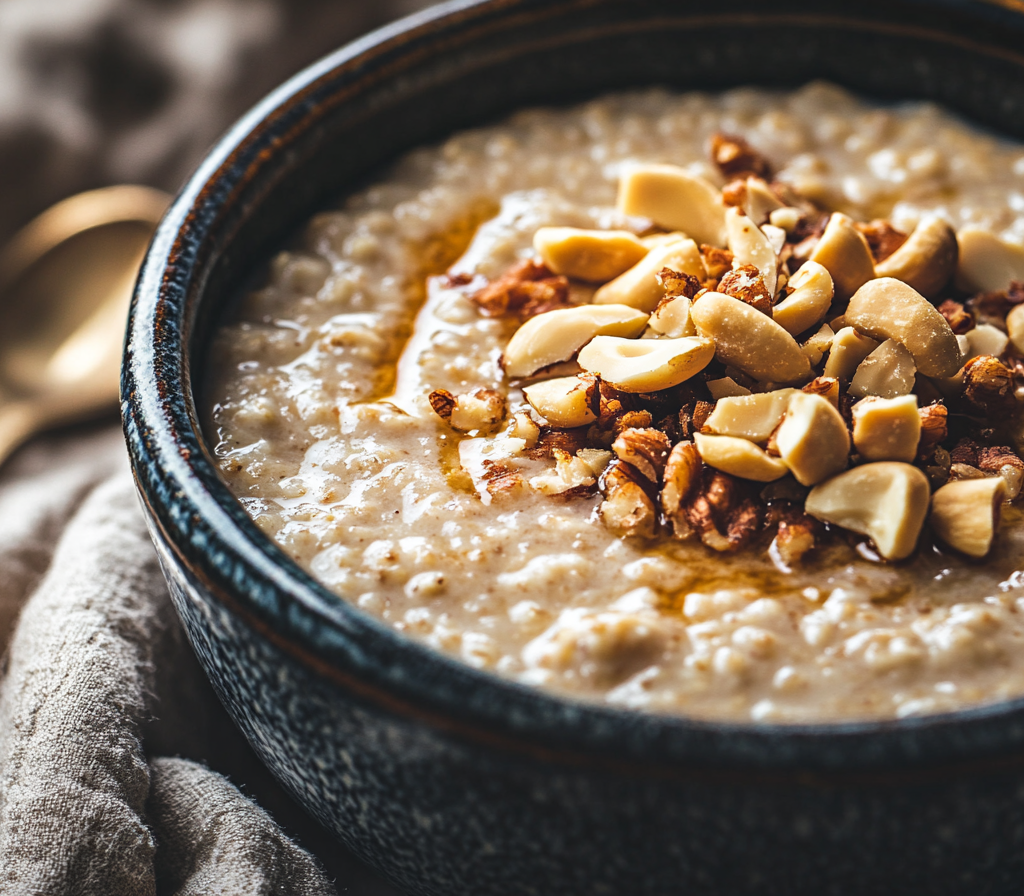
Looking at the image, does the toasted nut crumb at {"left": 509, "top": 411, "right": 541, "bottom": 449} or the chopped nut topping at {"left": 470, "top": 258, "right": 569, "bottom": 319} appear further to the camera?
the chopped nut topping at {"left": 470, "top": 258, "right": 569, "bottom": 319}

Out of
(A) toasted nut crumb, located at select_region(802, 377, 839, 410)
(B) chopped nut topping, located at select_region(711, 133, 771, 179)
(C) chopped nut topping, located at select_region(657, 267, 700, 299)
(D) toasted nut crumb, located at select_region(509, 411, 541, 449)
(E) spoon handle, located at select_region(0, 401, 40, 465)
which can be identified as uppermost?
(B) chopped nut topping, located at select_region(711, 133, 771, 179)

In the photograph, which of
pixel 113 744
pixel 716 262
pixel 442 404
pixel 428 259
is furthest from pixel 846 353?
pixel 113 744

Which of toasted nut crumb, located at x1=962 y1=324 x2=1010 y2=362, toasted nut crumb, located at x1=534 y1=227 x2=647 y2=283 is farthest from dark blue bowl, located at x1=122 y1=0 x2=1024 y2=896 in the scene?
toasted nut crumb, located at x1=962 y1=324 x2=1010 y2=362

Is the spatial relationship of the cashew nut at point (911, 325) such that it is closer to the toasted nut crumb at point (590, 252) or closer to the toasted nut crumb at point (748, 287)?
the toasted nut crumb at point (748, 287)

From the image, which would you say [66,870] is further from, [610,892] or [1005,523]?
[1005,523]

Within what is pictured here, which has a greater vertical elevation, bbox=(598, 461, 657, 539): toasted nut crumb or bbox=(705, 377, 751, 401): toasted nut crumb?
bbox=(705, 377, 751, 401): toasted nut crumb

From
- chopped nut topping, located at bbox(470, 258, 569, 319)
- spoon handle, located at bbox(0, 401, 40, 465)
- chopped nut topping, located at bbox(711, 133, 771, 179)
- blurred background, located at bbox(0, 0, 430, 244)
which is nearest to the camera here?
chopped nut topping, located at bbox(470, 258, 569, 319)

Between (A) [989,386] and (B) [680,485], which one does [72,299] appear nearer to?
(B) [680,485]

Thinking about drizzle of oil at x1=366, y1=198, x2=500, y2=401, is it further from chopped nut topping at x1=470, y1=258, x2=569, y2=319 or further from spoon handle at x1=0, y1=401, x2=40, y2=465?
spoon handle at x1=0, y1=401, x2=40, y2=465
